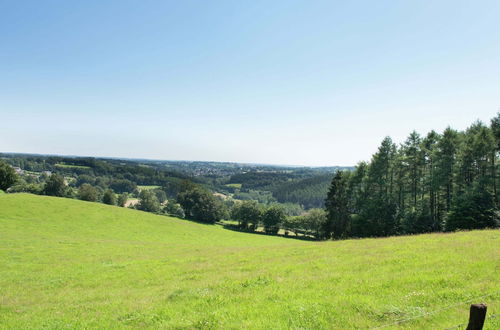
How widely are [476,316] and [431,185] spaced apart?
42.6m

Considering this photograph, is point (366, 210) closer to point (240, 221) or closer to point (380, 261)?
point (380, 261)

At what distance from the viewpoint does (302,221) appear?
3969 inches

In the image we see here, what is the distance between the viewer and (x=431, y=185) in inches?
1576

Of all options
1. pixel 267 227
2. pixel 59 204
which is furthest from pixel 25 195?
pixel 267 227

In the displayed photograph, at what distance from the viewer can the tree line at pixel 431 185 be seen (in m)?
34.7

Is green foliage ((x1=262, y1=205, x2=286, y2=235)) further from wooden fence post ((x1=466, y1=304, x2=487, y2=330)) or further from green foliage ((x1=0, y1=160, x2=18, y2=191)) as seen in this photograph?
wooden fence post ((x1=466, y1=304, x2=487, y2=330))

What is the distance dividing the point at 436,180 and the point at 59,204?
250 feet

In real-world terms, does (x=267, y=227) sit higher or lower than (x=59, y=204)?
lower

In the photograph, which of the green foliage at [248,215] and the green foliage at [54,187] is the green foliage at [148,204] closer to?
the green foliage at [54,187]

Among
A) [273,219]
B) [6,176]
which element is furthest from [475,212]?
[6,176]

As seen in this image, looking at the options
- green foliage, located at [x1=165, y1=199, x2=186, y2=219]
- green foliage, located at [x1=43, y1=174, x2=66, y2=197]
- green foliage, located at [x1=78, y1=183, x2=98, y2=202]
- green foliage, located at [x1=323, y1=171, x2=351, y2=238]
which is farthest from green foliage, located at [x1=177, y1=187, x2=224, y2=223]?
green foliage, located at [x1=323, y1=171, x2=351, y2=238]

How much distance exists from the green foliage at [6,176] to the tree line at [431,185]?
330 ft

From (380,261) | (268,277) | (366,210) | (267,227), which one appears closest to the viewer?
(268,277)

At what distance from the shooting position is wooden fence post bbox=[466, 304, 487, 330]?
4555mm
